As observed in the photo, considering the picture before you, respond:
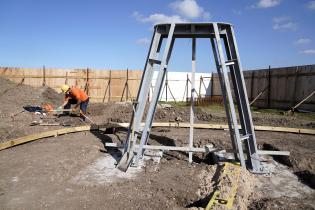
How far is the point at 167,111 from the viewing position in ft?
45.5

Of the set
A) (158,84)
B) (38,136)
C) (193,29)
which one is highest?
(193,29)

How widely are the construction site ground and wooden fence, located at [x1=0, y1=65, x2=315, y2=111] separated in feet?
28.6

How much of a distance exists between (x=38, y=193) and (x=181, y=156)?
10.9 feet

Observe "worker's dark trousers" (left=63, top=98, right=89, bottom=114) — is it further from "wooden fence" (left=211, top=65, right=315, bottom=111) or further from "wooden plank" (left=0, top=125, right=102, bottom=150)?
"wooden fence" (left=211, top=65, right=315, bottom=111)

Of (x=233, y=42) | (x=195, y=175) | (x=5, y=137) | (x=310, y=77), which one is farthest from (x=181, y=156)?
(x=310, y=77)

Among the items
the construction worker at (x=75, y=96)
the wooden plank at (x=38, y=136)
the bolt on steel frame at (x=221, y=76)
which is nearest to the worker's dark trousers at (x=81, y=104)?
the construction worker at (x=75, y=96)

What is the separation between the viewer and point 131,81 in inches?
906

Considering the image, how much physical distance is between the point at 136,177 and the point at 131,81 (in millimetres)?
17476

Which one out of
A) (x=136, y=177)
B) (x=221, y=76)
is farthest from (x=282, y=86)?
(x=136, y=177)

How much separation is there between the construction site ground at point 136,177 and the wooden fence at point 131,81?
8.72 meters

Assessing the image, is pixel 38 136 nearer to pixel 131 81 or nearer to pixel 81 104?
pixel 81 104

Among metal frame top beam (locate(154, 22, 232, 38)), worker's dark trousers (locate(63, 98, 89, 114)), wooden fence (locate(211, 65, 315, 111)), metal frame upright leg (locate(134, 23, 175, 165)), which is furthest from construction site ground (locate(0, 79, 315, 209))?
wooden fence (locate(211, 65, 315, 111))

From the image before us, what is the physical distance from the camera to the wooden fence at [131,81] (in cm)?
1764

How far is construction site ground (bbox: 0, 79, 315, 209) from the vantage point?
4664mm
